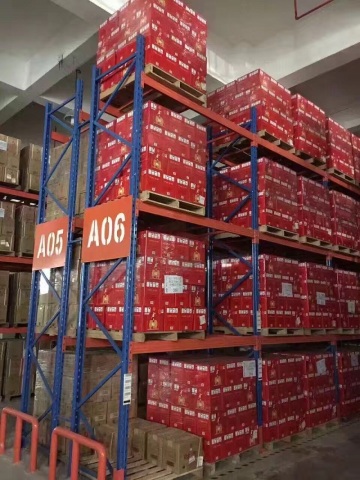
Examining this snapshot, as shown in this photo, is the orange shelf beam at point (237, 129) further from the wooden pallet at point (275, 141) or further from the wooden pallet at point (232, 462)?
the wooden pallet at point (232, 462)

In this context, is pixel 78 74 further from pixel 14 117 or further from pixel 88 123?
pixel 88 123

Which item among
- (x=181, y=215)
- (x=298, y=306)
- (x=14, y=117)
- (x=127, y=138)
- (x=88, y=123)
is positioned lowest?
(x=298, y=306)

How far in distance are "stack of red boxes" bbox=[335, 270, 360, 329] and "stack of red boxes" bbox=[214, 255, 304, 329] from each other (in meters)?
1.31

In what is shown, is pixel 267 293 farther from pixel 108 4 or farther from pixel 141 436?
pixel 108 4

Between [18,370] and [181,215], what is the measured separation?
5.00 m

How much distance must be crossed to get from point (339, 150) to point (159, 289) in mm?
5371

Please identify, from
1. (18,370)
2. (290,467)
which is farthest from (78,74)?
(290,467)

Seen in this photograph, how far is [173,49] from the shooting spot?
5.36 metres

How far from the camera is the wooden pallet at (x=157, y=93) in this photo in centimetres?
516

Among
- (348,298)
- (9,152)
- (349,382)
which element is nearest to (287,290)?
(348,298)

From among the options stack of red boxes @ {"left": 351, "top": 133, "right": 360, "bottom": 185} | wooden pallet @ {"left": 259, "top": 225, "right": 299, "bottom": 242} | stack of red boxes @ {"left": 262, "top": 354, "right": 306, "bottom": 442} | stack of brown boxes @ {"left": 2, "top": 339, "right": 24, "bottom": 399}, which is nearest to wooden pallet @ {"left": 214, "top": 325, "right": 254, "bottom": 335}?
stack of red boxes @ {"left": 262, "top": 354, "right": 306, "bottom": 442}

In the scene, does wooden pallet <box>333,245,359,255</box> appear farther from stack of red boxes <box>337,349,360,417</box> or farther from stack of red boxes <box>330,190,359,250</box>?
stack of red boxes <box>337,349,360,417</box>

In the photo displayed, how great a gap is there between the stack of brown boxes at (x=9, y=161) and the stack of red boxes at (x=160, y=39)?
3240 millimetres

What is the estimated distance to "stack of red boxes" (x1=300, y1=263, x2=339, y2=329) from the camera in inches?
272
